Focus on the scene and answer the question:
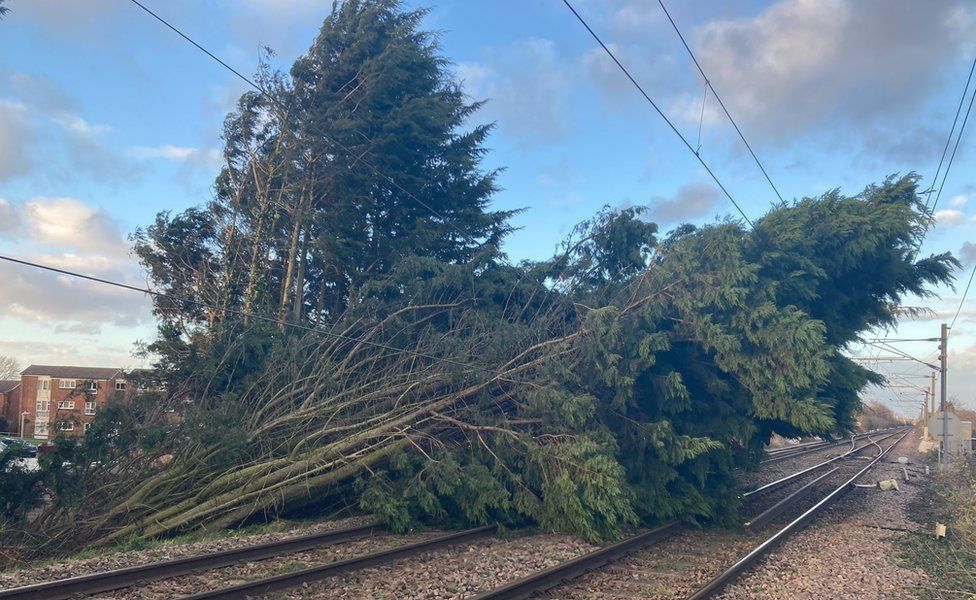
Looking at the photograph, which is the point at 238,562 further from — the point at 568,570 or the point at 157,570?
the point at 568,570

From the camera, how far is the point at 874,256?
1545cm

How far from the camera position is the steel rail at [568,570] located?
8734mm

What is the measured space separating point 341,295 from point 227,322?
7.74 m

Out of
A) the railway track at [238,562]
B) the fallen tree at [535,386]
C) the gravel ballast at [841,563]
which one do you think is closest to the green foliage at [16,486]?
the fallen tree at [535,386]

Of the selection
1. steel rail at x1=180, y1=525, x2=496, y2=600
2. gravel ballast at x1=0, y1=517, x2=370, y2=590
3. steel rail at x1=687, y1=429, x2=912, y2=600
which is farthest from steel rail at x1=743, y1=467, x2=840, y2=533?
gravel ballast at x1=0, y1=517, x2=370, y2=590

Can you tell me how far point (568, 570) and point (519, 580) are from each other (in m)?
1.27

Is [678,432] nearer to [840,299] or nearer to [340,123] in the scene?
[840,299]

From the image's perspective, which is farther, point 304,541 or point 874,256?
point 874,256

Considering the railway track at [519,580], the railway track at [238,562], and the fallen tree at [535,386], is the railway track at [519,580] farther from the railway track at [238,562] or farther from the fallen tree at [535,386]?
the fallen tree at [535,386]

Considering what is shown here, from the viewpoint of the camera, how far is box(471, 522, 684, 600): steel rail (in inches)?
344

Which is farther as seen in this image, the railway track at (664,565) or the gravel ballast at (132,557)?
the railway track at (664,565)

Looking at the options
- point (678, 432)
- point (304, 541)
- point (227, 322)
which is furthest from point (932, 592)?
point (227, 322)

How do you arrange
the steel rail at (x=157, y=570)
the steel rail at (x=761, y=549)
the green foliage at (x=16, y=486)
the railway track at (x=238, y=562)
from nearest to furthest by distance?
the steel rail at (x=157, y=570)
the railway track at (x=238, y=562)
the steel rail at (x=761, y=549)
the green foliage at (x=16, y=486)

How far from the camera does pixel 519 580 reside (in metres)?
9.11
